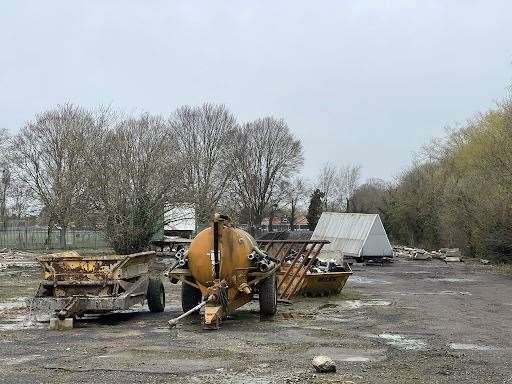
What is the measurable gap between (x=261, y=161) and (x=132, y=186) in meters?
35.3

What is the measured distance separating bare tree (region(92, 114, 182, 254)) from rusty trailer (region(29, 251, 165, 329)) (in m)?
17.7

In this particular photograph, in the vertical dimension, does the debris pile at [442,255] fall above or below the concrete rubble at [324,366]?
above

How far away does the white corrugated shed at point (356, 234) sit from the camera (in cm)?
3581

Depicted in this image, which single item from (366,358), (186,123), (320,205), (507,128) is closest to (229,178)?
(186,123)

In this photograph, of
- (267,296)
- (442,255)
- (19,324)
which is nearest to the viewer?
(19,324)

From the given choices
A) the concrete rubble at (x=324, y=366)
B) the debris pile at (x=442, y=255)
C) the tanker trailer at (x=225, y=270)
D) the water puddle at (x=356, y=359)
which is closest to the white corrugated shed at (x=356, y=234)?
the debris pile at (x=442, y=255)

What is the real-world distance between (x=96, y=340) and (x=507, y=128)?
72.2 feet

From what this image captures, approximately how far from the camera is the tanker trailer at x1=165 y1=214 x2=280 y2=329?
11789 millimetres

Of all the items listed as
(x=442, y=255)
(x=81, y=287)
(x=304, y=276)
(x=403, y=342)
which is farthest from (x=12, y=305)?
(x=442, y=255)

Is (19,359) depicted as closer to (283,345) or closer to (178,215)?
(283,345)

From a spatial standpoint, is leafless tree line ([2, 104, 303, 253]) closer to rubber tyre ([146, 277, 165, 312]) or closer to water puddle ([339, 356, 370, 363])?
rubber tyre ([146, 277, 165, 312])

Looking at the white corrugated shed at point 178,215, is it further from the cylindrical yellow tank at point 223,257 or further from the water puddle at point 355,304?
the cylindrical yellow tank at point 223,257

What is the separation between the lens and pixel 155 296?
14.0m

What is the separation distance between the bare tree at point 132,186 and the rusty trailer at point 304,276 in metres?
13.8
